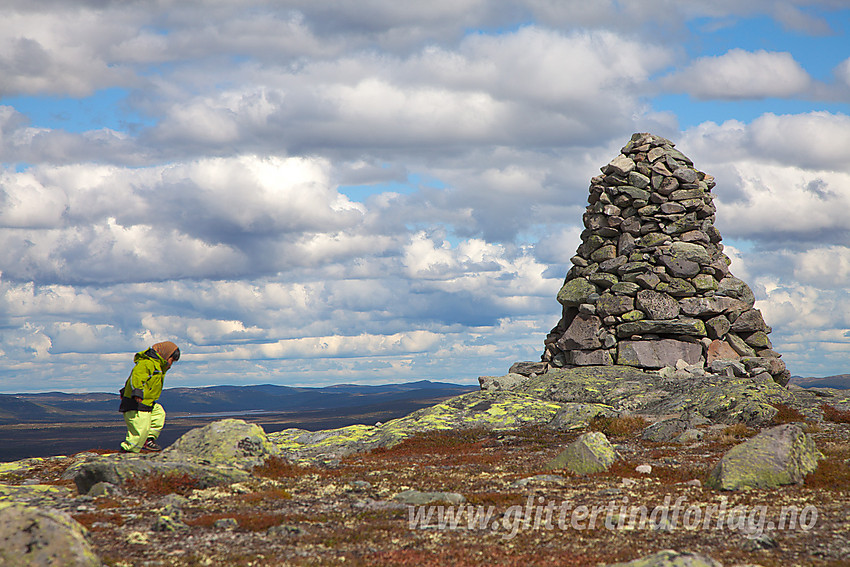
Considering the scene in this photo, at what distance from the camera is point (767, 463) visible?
60.7ft

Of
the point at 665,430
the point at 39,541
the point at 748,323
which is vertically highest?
the point at 748,323

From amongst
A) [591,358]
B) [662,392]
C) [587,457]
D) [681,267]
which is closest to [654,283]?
[681,267]

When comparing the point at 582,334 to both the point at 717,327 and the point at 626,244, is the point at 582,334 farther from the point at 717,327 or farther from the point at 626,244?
the point at 717,327

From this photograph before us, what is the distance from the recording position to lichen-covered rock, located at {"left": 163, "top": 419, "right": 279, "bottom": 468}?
22.1 meters

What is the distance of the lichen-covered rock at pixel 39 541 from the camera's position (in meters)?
10.3

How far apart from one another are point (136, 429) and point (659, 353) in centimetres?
3425

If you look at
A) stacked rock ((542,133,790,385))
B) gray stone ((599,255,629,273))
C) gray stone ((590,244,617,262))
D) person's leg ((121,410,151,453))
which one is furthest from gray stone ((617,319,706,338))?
person's leg ((121,410,151,453))

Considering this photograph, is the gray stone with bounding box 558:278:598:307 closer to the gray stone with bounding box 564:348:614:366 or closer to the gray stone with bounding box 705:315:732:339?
the gray stone with bounding box 564:348:614:366

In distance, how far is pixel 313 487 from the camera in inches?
754

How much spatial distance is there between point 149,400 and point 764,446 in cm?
2048

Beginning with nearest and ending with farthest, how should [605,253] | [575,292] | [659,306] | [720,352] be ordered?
[720,352], [659,306], [575,292], [605,253]

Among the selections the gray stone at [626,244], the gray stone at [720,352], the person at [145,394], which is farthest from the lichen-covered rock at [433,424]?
the gray stone at [626,244]

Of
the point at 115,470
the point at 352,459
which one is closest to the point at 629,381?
the point at 352,459

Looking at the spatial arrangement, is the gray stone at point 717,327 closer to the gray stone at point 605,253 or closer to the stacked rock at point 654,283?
the stacked rock at point 654,283
